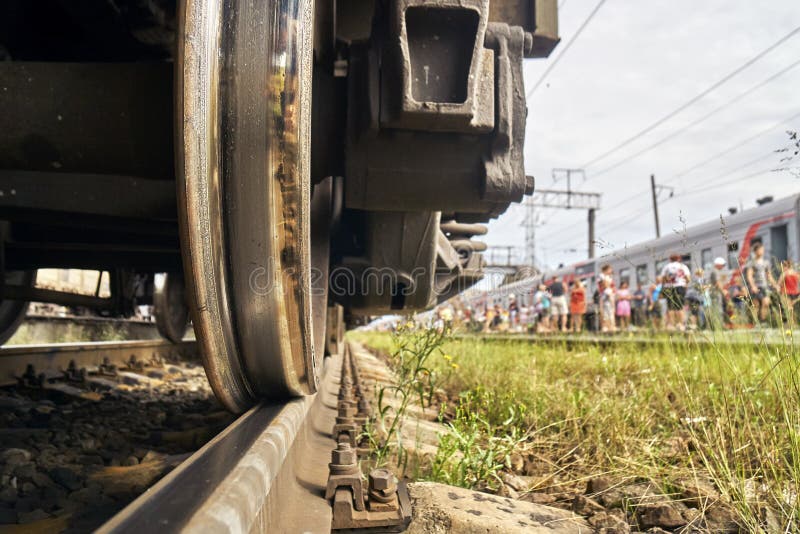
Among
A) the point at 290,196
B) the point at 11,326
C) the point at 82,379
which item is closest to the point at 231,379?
the point at 290,196

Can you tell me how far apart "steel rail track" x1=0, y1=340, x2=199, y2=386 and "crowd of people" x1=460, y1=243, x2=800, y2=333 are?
2.79 meters

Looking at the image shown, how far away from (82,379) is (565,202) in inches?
1433

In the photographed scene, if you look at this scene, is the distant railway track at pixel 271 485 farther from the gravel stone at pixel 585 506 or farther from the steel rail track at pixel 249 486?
the gravel stone at pixel 585 506

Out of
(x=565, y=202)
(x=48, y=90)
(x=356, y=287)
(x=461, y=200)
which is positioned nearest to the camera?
(x=48, y=90)

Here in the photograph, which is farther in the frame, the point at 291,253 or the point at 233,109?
the point at 291,253

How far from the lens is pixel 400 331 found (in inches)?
108

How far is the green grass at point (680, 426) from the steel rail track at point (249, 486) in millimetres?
816

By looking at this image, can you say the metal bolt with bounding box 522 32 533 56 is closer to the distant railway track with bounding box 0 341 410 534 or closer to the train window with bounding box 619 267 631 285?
the distant railway track with bounding box 0 341 410 534

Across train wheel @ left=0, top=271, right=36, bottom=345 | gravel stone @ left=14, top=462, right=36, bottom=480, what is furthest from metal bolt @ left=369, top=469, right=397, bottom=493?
train wheel @ left=0, top=271, right=36, bottom=345

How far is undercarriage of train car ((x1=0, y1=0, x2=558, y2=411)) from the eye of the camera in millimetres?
1243

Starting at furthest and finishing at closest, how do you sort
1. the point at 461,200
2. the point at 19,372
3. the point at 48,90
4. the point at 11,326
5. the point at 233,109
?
1. the point at 11,326
2. the point at 19,372
3. the point at 461,200
4. the point at 48,90
5. the point at 233,109

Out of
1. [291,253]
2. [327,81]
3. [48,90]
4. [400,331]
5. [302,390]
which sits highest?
[327,81]

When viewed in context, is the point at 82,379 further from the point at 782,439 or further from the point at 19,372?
the point at 782,439

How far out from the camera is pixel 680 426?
240cm
